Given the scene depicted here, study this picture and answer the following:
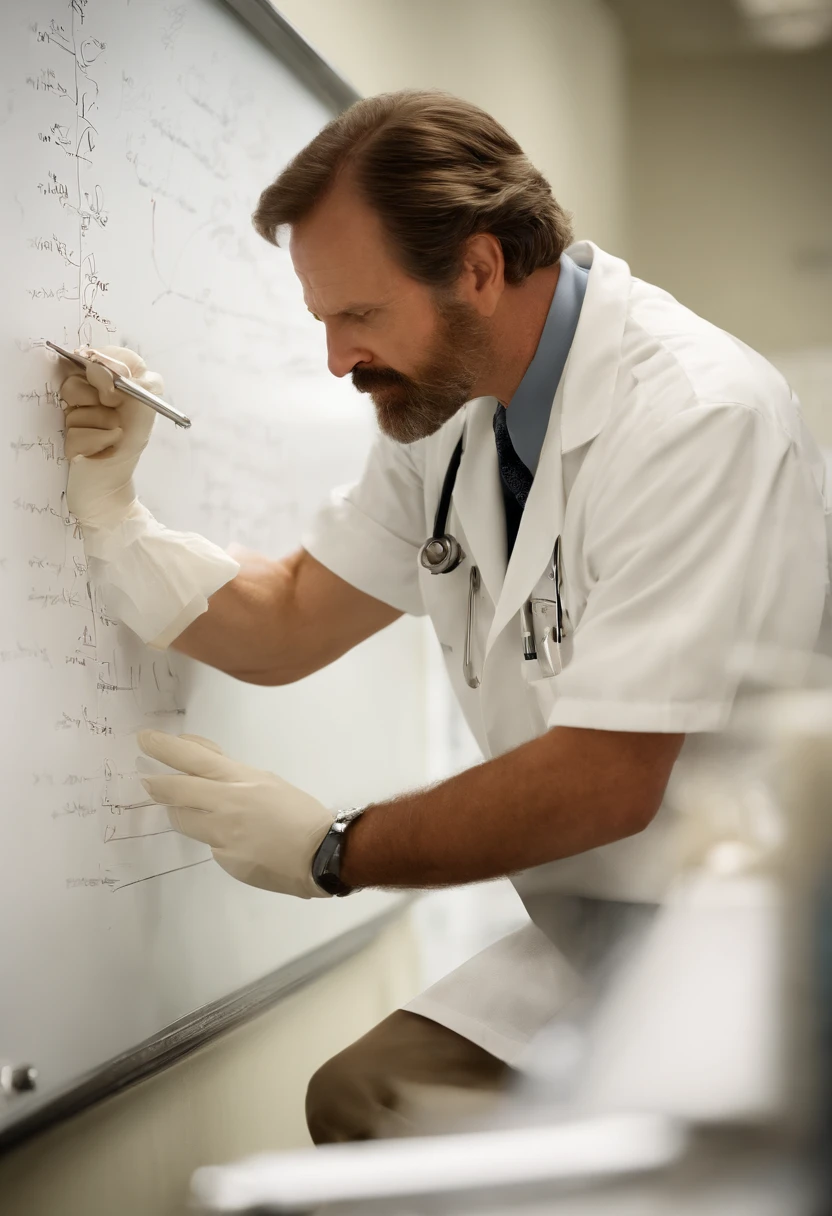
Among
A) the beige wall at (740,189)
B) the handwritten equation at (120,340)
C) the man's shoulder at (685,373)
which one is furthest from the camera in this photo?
the beige wall at (740,189)

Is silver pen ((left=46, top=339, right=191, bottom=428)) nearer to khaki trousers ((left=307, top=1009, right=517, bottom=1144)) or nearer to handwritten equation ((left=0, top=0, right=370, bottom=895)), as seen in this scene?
handwritten equation ((left=0, top=0, right=370, bottom=895))

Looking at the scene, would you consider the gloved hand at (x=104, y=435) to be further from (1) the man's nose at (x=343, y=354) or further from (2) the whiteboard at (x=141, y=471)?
(1) the man's nose at (x=343, y=354)

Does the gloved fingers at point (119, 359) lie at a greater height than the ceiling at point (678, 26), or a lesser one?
lesser

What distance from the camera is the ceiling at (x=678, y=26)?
1.21 meters

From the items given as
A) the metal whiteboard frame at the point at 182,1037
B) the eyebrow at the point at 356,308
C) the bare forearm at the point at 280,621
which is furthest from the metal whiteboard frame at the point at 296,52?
the metal whiteboard frame at the point at 182,1037

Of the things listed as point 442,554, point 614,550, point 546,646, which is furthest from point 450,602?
point 614,550

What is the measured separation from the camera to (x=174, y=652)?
2.95ft

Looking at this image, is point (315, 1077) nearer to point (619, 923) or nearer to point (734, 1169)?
point (619, 923)

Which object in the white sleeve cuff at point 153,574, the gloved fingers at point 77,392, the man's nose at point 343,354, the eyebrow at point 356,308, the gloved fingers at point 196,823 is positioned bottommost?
the gloved fingers at point 196,823

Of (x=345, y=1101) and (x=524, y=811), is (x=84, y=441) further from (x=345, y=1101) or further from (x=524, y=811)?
(x=345, y=1101)

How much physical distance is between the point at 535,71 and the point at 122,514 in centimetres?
102

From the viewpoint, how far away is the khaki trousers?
0.84 meters

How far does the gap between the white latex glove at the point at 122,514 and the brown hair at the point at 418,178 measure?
0.78ft

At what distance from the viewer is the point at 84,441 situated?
2.46ft
